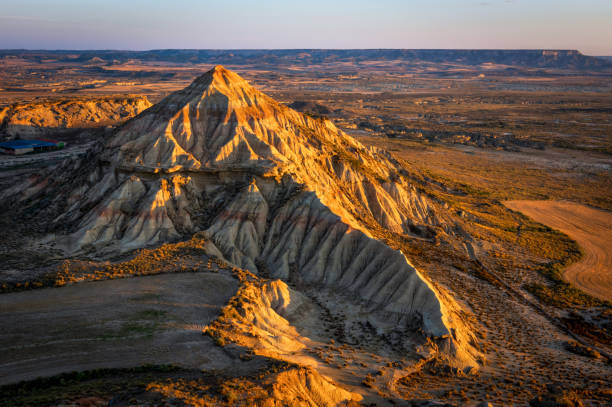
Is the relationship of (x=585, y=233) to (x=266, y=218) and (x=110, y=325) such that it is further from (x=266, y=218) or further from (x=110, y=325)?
(x=110, y=325)

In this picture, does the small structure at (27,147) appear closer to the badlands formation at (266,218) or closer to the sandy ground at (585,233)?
the badlands formation at (266,218)

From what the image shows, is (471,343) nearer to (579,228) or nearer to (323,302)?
(323,302)

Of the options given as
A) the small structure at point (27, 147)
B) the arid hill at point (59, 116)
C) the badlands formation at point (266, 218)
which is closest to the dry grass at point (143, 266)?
the badlands formation at point (266, 218)

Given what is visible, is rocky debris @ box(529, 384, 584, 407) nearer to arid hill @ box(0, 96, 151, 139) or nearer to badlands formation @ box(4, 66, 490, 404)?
badlands formation @ box(4, 66, 490, 404)

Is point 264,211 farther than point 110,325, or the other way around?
point 264,211

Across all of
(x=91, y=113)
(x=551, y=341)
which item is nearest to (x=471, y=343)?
(x=551, y=341)

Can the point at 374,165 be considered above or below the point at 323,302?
above

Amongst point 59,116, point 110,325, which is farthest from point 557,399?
point 59,116
